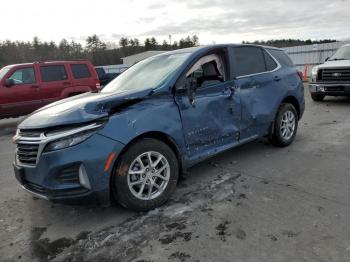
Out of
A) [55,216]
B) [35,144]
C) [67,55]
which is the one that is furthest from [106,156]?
[67,55]

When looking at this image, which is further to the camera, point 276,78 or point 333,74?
point 333,74

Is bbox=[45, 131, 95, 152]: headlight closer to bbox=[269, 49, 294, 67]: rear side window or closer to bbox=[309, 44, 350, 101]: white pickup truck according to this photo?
bbox=[269, 49, 294, 67]: rear side window

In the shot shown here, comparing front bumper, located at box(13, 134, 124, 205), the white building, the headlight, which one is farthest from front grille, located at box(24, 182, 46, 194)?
the white building

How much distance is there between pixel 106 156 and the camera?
126 inches

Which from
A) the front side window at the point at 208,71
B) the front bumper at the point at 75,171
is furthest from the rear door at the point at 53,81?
the front bumper at the point at 75,171

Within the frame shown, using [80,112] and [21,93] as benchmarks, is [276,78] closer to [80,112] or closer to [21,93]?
[80,112]

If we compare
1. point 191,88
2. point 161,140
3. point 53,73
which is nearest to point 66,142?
point 161,140

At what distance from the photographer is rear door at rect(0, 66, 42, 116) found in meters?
9.60

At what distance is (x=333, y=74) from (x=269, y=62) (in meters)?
5.49

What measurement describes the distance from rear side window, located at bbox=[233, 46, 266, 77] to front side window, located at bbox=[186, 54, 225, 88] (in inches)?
10.9

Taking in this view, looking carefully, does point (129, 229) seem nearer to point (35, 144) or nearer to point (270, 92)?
point (35, 144)

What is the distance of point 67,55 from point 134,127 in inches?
2604

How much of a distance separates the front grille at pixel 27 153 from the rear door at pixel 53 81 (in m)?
7.26

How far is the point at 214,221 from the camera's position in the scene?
3342mm
